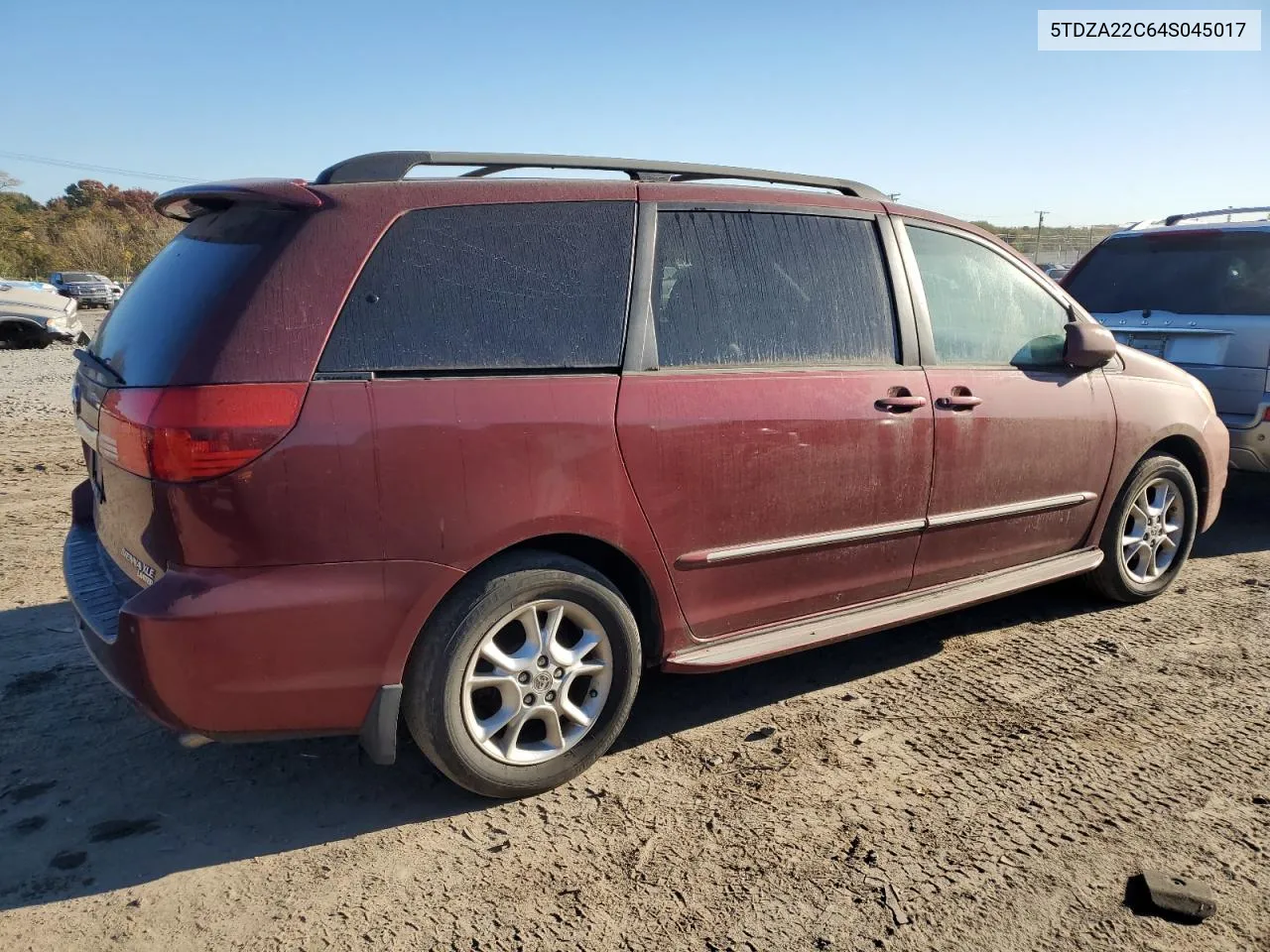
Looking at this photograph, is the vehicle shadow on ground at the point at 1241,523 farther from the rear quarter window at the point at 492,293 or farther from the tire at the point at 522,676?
the rear quarter window at the point at 492,293

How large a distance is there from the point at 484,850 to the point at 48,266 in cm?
5223

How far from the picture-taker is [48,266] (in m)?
45.9

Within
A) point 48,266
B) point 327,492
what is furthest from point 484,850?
point 48,266

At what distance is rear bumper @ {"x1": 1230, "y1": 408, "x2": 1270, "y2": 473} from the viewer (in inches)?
231

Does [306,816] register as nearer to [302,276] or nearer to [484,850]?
[484,850]

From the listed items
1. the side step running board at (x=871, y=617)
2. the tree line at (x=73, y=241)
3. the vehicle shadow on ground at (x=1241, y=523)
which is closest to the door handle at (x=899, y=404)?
the side step running board at (x=871, y=617)

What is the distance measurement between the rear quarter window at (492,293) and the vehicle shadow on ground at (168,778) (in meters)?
1.37

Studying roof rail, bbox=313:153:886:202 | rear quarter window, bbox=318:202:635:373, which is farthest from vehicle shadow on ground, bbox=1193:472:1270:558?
rear quarter window, bbox=318:202:635:373

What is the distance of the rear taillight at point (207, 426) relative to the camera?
252 centimetres

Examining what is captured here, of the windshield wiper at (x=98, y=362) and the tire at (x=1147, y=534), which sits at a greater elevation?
the windshield wiper at (x=98, y=362)

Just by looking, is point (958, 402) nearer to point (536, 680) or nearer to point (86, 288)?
point (536, 680)

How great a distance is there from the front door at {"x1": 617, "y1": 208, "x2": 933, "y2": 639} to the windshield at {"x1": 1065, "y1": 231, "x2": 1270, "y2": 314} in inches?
146

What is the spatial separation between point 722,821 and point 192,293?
220cm

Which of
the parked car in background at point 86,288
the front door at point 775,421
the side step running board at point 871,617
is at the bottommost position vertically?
the side step running board at point 871,617
